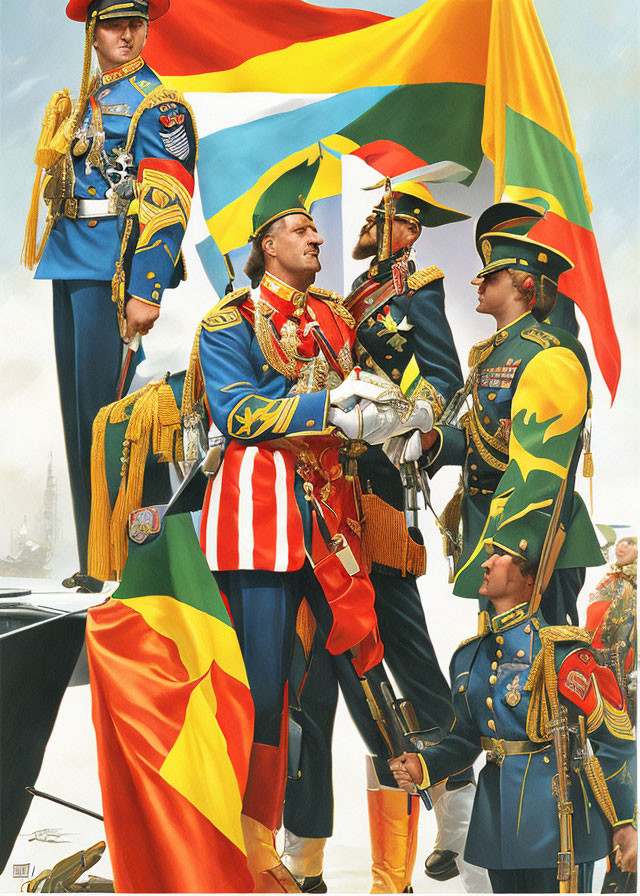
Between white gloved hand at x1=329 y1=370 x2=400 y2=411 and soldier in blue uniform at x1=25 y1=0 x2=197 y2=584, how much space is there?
1.10 metres

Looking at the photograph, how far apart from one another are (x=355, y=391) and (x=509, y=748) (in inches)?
69.4

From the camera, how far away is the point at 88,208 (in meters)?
5.80

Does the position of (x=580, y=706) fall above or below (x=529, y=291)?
below

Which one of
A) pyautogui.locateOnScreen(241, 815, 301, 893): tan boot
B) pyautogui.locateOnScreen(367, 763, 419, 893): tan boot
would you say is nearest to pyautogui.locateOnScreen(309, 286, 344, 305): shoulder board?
pyautogui.locateOnScreen(367, 763, 419, 893): tan boot

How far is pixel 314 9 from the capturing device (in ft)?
19.3

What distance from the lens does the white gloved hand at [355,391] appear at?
17.1 feet

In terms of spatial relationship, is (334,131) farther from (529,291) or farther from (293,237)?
(529,291)

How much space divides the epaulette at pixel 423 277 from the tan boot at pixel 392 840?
95.1 inches

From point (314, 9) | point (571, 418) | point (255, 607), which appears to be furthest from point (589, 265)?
point (255, 607)

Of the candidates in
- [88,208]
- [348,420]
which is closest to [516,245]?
[348,420]

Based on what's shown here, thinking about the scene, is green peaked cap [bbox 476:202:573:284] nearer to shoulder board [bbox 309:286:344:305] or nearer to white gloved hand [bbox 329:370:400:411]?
shoulder board [bbox 309:286:344:305]

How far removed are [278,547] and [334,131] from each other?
6.86 ft

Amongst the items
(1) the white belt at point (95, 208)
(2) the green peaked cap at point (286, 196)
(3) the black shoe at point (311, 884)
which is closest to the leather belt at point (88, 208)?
(1) the white belt at point (95, 208)

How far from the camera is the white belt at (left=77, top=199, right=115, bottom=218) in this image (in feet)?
19.0
